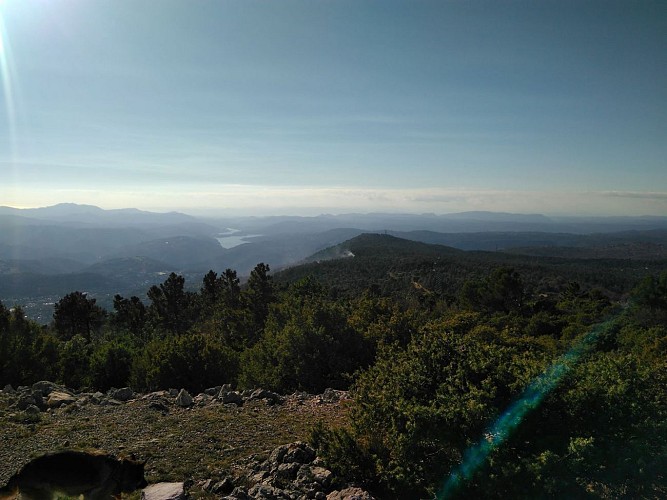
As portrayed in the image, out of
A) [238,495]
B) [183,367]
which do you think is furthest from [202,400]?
[238,495]

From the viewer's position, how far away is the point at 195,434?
32.0 feet

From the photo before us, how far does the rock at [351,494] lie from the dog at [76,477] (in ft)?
12.5

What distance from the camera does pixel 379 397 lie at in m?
7.53

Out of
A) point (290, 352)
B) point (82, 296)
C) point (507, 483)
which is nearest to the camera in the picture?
point (507, 483)

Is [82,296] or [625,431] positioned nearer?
[625,431]

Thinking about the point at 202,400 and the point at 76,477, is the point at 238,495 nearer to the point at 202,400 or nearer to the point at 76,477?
the point at 76,477

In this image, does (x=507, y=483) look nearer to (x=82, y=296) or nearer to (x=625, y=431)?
(x=625, y=431)

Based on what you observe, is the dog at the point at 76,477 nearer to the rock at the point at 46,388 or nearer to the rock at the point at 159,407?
the rock at the point at 159,407

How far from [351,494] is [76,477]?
5.56 metres

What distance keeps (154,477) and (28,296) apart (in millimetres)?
193573

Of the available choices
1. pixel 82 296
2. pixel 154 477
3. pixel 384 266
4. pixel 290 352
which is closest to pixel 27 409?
pixel 154 477

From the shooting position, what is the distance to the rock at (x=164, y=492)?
6773 millimetres

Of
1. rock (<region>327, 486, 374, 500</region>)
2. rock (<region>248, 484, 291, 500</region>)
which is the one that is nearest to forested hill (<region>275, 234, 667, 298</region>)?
rock (<region>248, 484, 291, 500</region>)

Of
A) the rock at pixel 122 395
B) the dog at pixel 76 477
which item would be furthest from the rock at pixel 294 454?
the rock at pixel 122 395
